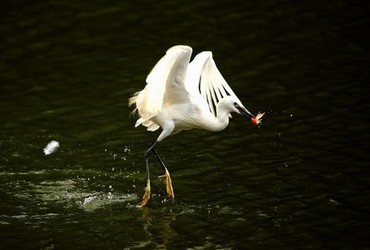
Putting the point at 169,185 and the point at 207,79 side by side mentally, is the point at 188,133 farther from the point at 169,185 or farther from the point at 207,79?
the point at 169,185

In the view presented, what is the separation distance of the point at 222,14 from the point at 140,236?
7860 mm

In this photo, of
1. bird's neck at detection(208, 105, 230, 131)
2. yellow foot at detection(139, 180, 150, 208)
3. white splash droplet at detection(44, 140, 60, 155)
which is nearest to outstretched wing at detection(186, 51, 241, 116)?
bird's neck at detection(208, 105, 230, 131)

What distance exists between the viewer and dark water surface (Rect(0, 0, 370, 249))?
932cm

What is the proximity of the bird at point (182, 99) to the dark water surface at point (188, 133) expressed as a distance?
67cm

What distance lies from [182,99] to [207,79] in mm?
723

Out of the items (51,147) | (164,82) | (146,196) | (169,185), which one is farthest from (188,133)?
(164,82)

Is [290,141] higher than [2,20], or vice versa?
[2,20]

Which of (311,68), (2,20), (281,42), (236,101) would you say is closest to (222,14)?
(281,42)

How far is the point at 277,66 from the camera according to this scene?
13875mm

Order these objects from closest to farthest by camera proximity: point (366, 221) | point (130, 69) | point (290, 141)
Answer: point (366, 221) → point (290, 141) → point (130, 69)

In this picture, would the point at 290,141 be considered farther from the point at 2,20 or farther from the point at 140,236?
the point at 2,20

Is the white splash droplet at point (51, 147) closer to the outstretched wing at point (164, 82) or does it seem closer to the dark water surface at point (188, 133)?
the dark water surface at point (188, 133)

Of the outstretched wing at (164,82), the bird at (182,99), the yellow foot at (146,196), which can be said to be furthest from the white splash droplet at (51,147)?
the yellow foot at (146,196)

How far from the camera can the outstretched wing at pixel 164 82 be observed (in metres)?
9.25
